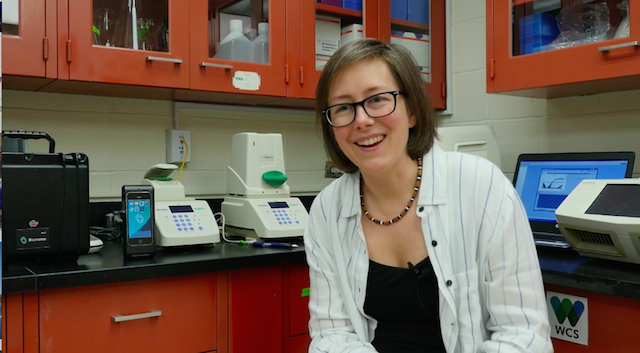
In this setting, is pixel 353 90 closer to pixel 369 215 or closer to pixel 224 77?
pixel 369 215

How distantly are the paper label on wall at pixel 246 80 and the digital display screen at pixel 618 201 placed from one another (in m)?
1.14

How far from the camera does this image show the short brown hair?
4.00 feet

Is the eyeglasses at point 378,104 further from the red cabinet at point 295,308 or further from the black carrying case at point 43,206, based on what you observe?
the black carrying case at point 43,206

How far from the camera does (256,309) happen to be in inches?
63.1

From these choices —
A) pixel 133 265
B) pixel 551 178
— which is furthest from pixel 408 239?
pixel 551 178

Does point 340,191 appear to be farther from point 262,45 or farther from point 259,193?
point 262,45

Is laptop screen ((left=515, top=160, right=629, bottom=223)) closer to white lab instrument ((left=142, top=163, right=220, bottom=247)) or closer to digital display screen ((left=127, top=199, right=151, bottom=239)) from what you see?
white lab instrument ((left=142, top=163, right=220, bottom=247))

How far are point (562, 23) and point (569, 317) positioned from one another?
101cm

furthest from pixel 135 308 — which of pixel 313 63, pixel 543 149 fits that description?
pixel 543 149

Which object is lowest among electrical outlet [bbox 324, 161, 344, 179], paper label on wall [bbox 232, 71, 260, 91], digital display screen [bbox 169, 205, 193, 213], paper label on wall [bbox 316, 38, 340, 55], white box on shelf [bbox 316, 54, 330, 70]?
digital display screen [bbox 169, 205, 193, 213]

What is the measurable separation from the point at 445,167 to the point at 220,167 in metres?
1.24

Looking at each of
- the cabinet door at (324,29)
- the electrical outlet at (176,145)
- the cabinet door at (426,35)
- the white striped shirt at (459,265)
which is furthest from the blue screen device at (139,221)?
the cabinet door at (426,35)

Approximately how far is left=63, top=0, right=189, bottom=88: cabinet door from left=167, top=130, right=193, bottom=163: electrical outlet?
37cm

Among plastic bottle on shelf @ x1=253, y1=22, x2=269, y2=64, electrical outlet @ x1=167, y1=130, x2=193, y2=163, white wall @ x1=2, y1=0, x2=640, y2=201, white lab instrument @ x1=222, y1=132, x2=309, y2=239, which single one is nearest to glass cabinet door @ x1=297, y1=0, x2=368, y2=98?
plastic bottle on shelf @ x1=253, y1=22, x2=269, y2=64
